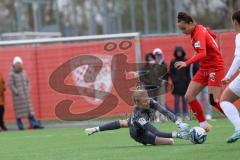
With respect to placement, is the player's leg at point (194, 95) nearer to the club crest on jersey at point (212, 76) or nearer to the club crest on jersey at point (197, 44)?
the club crest on jersey at point (212, 76)

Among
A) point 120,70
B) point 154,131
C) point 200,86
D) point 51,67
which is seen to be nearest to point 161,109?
point 154,131

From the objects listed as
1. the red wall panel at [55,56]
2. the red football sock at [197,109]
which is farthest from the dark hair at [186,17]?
the red wall panel at [55,56]

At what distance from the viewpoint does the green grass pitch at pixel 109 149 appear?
10547mm

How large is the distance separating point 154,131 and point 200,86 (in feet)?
5.49

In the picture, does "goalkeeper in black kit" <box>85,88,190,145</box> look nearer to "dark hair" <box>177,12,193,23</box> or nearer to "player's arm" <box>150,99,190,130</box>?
"player's arm" <box>150,99,190,130</box>

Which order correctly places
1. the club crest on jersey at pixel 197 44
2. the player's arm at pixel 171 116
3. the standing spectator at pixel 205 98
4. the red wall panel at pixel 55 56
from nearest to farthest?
the player's arm at pixel 171 116 < the club crest on jersey at pixel 197 44 < the standing spectator at pixel 205 98 < the red wall panel at pixel 55 56

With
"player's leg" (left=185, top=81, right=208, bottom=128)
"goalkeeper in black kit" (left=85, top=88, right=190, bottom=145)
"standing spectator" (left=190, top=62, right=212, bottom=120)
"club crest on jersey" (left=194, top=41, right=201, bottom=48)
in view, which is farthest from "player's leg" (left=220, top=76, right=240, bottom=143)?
"standing spectator" (left=190, top=62, right=212, bottom=120)

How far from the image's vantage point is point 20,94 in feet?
70.0

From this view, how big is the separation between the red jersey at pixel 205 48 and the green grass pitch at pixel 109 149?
4.25 feet

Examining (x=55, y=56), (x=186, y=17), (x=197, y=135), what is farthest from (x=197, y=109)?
(x=55, y=56)

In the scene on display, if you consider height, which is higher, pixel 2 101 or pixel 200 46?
pixel 200 46

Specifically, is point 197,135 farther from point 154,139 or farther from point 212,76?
point 212,76

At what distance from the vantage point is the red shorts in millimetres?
13375

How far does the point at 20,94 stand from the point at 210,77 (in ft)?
29.8
